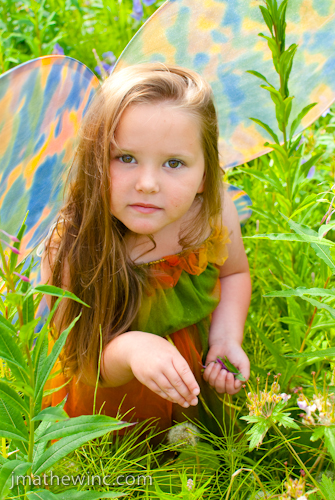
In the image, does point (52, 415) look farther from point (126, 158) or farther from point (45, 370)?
point (126, 158)

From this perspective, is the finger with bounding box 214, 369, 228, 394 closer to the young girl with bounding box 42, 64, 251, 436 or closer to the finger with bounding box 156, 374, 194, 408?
the young girl with bounding box 42, 64, 251, 436

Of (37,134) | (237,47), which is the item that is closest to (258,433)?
(37,134)

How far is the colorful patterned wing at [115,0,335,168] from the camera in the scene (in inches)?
47.4

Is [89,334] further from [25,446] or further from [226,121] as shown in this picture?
[226,121]

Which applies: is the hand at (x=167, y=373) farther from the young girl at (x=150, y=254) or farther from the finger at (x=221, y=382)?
the finger at (x=221, y=382)

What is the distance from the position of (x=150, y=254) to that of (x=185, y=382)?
35 cm

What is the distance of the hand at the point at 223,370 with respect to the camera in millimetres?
1070

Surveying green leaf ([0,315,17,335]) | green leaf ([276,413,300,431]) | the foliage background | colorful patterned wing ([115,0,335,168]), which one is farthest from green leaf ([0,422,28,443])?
colorful patterned wing ([115,0,335,168])

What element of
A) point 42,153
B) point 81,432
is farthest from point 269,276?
point 81,432

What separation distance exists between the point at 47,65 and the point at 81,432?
2.44 ft

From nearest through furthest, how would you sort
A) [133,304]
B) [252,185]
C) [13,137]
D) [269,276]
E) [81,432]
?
[81,432] → [13,137] → [133,304] → [269,276] → [252,185]

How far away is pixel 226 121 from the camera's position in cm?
131

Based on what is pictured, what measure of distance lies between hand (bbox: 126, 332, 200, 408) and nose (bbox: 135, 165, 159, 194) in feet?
0.96

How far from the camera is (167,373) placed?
2.80 ft
